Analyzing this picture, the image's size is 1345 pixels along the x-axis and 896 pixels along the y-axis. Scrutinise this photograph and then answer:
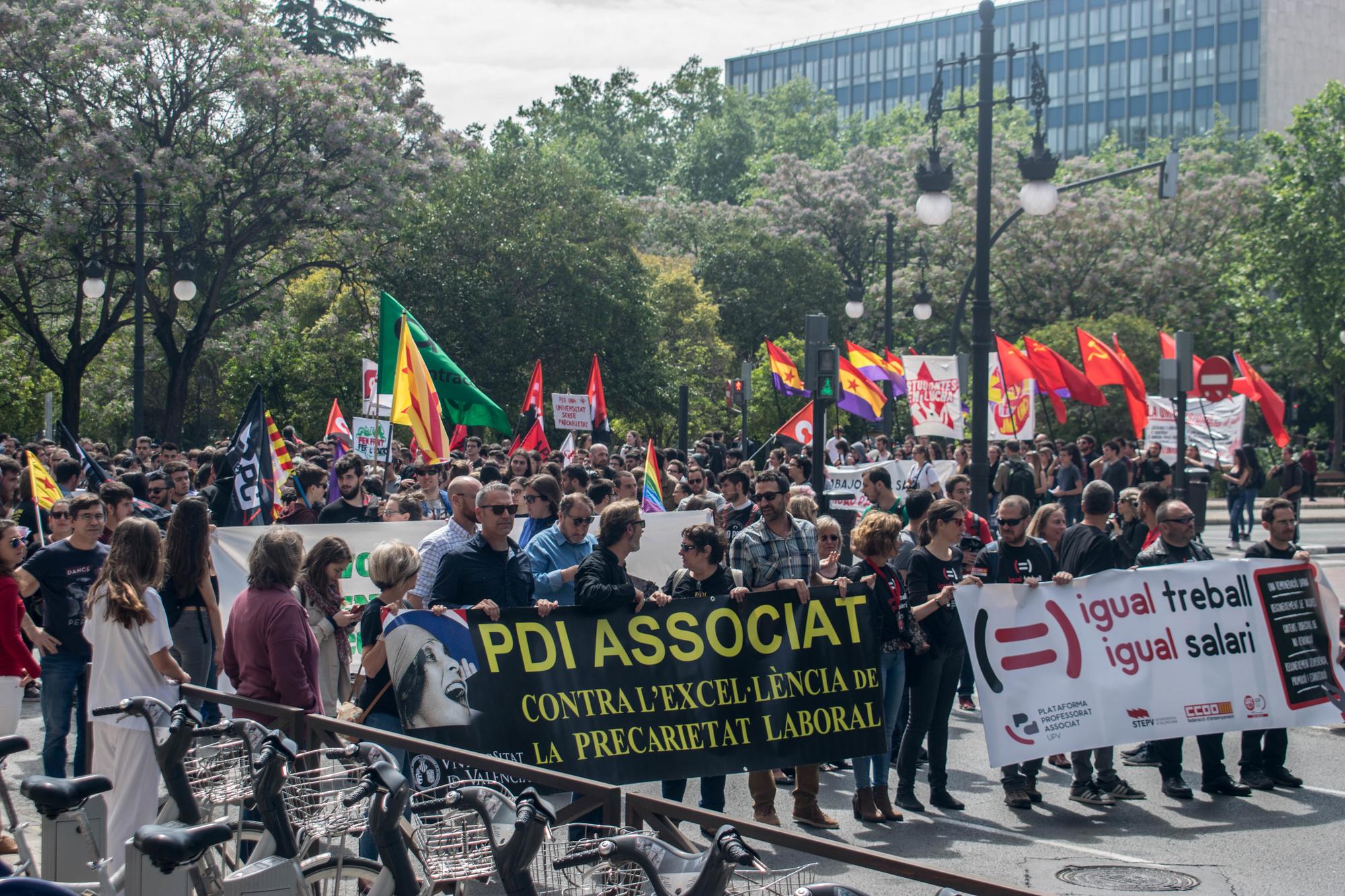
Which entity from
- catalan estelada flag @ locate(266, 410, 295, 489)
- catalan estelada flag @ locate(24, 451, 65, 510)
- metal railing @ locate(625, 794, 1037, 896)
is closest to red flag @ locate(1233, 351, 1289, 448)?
catalan estelada flag @ locate(266, 410, 295, 489)

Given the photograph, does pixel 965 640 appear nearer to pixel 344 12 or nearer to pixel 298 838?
pixel 298 838

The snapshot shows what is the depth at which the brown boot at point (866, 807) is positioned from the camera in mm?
7484

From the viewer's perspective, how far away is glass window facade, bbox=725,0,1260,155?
86.9 metres

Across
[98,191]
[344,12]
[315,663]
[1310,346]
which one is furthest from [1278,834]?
[344,12]

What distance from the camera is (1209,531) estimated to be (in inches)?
1017

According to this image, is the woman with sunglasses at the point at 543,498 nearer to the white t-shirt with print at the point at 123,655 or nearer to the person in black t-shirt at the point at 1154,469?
the white t-shirt with print at the point at 123,655

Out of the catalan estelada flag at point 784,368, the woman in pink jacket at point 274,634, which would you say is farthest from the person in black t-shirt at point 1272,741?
the catalan estelada flag at point 784,368

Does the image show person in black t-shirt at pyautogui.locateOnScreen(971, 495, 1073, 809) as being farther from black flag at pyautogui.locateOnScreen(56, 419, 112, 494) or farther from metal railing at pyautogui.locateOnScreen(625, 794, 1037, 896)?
black flag at pyautogui.locateOnScreen(56, 419, 112, 494)

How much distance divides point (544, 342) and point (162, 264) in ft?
29.5

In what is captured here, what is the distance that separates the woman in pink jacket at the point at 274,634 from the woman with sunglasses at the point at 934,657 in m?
3.41

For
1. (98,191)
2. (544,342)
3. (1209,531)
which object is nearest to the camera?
(1209,531)

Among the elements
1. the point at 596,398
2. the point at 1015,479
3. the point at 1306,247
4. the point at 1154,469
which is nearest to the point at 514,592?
the point at 1015,479

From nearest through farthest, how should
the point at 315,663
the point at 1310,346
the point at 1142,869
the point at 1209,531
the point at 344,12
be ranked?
the point at 315,663 → the point at 1142,869 → the point at 1209,531 → the point at 1310,346 → the point at 344,12

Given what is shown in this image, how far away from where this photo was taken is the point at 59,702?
24.1 ft
